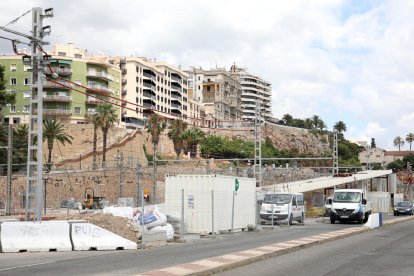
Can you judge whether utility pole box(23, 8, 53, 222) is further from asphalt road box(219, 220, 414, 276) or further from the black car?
the black car

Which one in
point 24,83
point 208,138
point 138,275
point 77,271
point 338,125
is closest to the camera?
point 138,275

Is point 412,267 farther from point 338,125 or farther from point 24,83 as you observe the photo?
point 338,125

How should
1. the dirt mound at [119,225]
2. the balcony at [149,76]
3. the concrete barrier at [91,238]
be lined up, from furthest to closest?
the balcony at [149,76] < the dirt mound at [119,225] < the concrete barrier at [91,238]

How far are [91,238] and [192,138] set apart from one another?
279 feet

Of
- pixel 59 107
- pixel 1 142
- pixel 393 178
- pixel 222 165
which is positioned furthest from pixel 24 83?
pixel 393 178

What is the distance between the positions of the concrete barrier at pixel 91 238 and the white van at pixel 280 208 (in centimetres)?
1699

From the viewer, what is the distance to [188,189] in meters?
26.5

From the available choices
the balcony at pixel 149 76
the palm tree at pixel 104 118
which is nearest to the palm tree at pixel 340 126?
the balcony at pixel 149 76

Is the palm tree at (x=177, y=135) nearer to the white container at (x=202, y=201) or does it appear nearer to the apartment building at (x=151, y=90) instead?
the apartment building at (x=151, y=90)

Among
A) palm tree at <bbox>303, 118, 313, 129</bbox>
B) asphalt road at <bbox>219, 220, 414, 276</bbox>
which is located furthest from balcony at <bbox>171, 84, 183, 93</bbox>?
asphalt road at <bbox>219, 220, 414, 276</bbox>

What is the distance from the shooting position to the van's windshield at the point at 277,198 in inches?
1444

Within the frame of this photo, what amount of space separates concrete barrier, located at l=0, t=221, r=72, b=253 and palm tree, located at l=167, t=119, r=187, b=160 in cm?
8353

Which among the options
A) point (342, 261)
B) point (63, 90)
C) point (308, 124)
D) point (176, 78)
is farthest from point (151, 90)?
point (342, 261)

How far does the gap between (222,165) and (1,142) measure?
140ft
